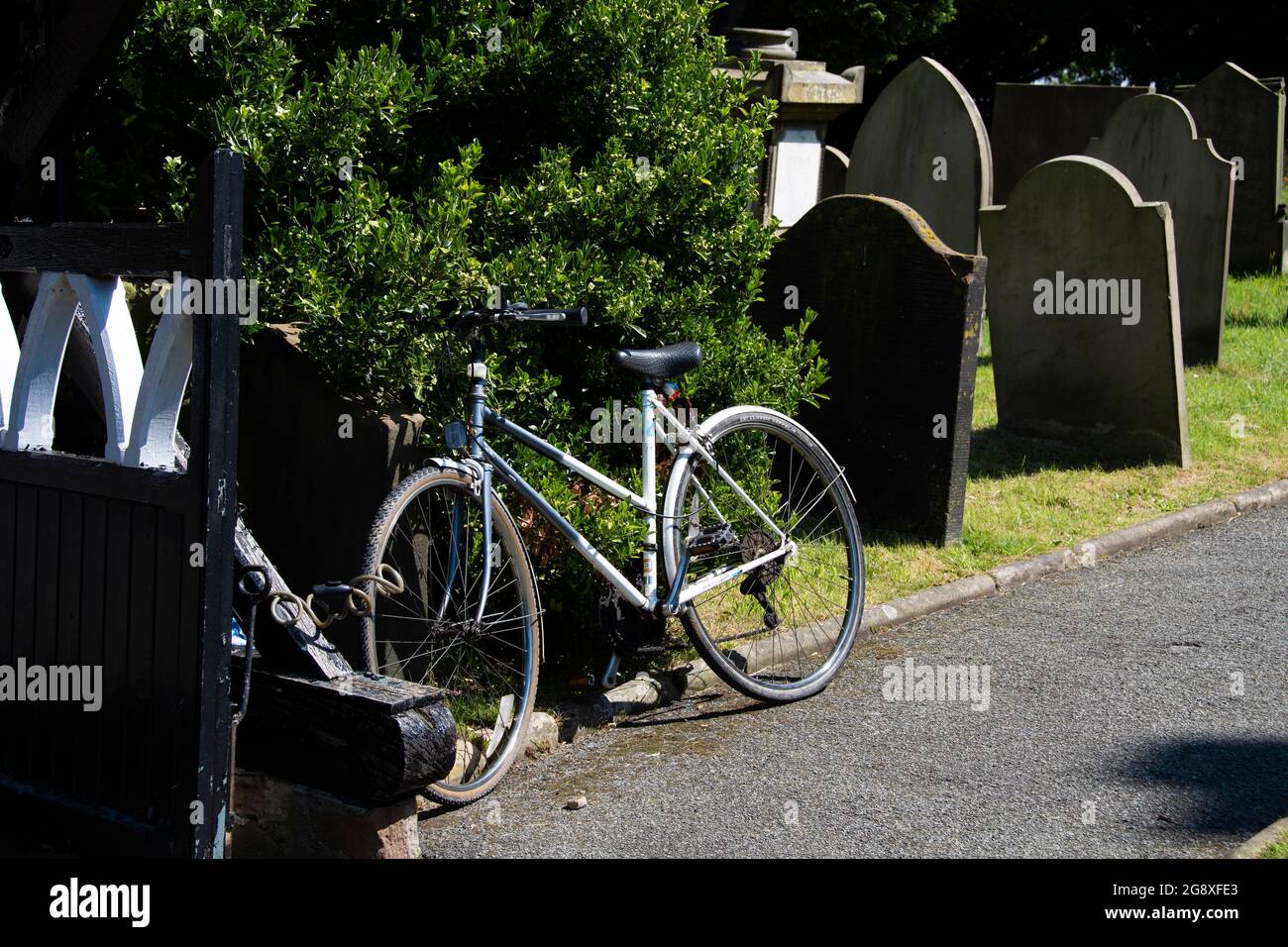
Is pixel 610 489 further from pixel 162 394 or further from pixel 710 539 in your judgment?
pixel 162 394

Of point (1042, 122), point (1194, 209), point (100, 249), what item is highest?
point (1042, 122)

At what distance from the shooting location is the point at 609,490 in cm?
458

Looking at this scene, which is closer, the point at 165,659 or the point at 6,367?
the point at 165,659

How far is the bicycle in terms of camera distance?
13.6 ft

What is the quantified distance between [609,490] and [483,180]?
154 cm

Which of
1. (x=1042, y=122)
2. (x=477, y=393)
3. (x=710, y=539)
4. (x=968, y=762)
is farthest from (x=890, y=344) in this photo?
(x=1042, y=122)

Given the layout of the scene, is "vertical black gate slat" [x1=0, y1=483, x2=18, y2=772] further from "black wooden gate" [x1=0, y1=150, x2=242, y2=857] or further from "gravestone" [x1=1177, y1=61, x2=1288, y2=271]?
"gravestone" [x1=1177, y1=61, x2=1288, y2=271]

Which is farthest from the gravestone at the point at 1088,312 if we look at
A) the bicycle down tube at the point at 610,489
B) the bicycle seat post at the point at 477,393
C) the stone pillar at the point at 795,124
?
the bicycle seat post at the point at 477,393

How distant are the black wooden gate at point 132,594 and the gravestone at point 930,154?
8.23 metres

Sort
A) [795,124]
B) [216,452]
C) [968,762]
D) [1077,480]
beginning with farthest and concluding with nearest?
[795,124]
[1077,480]
[968,762]
[216,452]

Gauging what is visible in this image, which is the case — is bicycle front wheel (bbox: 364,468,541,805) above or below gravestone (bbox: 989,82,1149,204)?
below

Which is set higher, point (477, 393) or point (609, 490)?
point (477, 393)

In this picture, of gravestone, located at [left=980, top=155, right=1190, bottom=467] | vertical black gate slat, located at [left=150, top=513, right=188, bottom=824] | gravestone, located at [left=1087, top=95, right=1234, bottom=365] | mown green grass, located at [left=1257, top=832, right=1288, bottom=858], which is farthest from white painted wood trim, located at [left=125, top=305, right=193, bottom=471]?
gravestone, located at [left=1087, top=95, right=1234, bottom=365]

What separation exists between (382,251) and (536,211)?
754 millimetres
